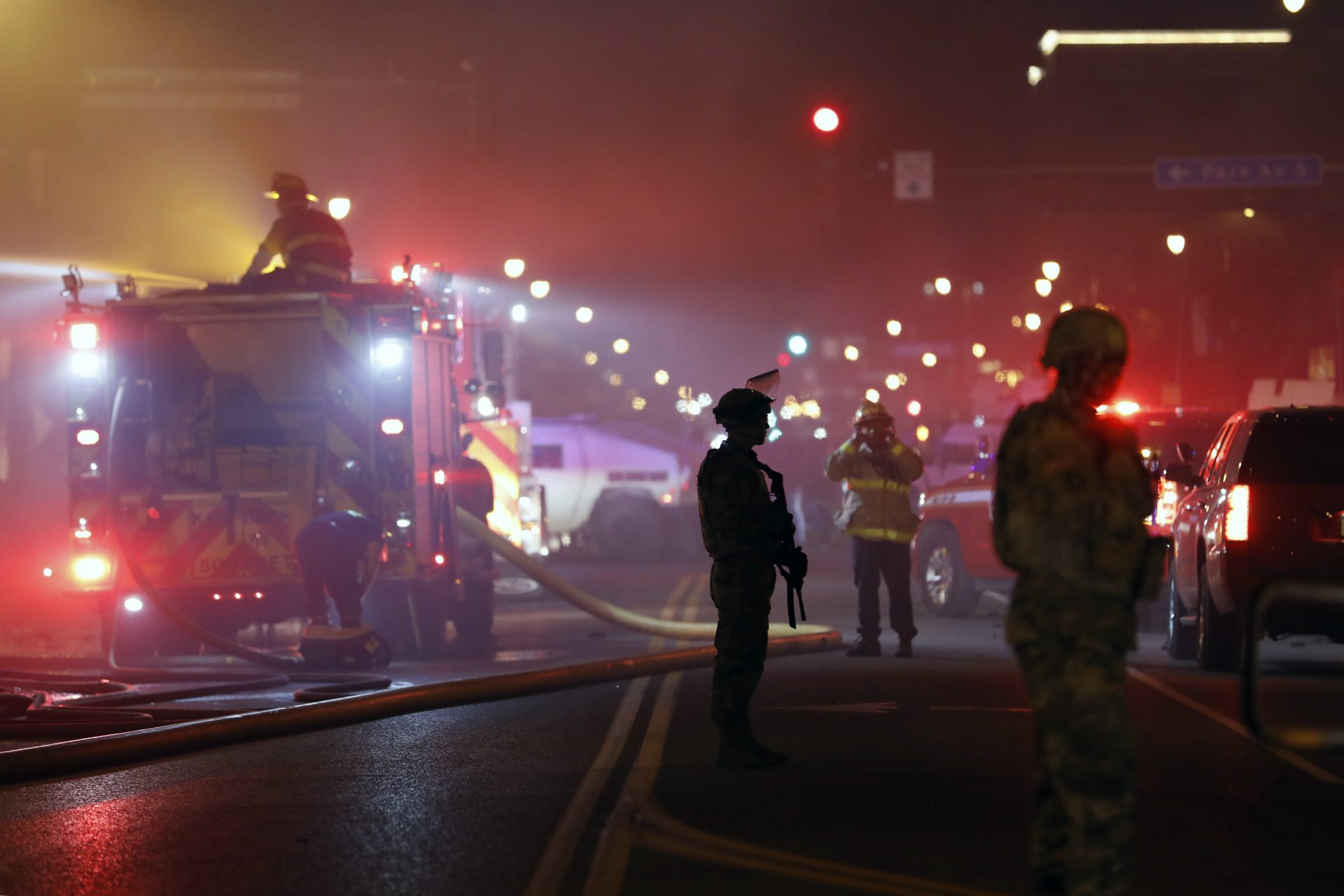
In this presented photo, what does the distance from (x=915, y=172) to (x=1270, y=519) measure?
16.0 metres

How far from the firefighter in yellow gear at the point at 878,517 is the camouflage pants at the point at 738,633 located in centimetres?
527

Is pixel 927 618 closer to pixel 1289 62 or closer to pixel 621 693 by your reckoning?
pixel 621 693

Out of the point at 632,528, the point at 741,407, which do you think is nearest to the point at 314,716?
the point at 741,407

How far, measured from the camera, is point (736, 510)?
7969 millimetres

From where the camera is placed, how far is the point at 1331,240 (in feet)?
176

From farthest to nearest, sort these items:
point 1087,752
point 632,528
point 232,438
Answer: point 632,528
point 232,438
point 1087,752

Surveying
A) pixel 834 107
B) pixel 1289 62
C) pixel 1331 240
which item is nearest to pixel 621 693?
pixel 834 107

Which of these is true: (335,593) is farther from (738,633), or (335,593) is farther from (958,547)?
(958,547)

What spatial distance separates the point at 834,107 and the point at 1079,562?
1465cm

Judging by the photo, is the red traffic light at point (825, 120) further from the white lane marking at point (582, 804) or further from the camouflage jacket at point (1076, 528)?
the camouflage jacket at point (1076, 528)

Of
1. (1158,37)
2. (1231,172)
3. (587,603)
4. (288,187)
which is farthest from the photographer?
(1158,37)

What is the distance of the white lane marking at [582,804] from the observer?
5688mm

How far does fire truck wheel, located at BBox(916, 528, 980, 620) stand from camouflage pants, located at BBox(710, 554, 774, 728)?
9.33 m

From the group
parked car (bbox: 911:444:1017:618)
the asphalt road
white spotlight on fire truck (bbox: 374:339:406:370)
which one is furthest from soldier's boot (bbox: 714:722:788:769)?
parked car (bbox: 911:444:1017:618)
